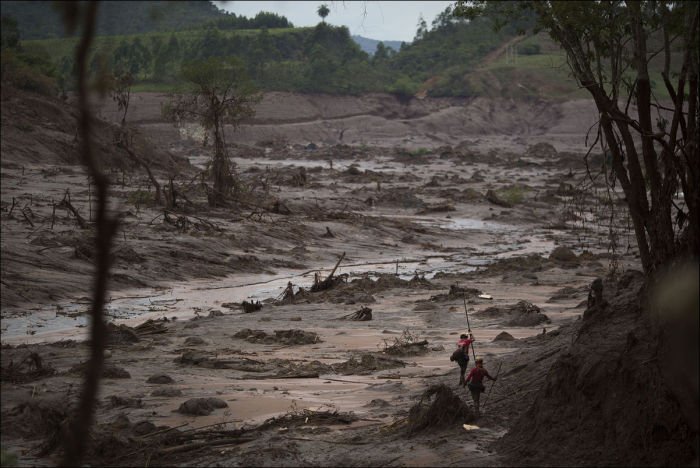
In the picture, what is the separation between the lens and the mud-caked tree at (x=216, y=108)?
2489 centimetres

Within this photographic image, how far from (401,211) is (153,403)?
22.8m

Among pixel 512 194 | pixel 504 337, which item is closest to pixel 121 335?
pixel 504 337

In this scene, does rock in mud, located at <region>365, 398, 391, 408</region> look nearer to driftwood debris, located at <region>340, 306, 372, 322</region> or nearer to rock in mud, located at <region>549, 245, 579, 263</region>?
driftwood debris, located at <region>340, 306, 372, 322</region>

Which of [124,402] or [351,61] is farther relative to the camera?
[351,61]

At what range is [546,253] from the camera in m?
23.2

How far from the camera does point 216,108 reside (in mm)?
25078

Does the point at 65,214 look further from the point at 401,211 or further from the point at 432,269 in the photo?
the point at 401,211

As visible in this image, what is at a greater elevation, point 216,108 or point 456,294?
point 216,108

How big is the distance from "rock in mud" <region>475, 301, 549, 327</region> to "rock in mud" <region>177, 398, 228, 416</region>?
20.5 feet

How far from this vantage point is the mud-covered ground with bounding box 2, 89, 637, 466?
7.02 meters

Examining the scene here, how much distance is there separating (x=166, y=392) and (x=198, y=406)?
88 centimetres

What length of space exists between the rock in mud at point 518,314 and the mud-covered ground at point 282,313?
45 millimetres

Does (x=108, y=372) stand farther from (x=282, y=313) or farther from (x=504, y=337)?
(x=282, y=313)

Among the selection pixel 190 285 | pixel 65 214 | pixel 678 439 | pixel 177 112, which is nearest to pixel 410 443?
pixel 678 439
